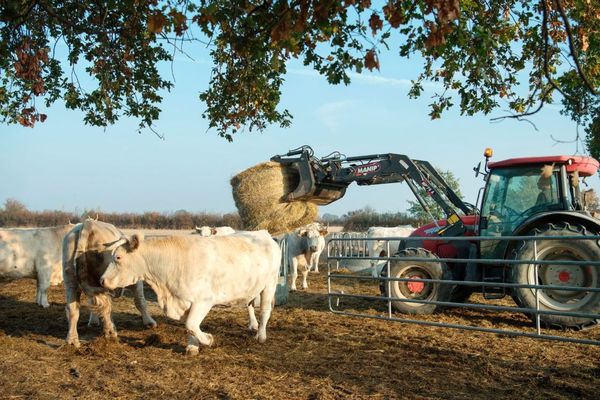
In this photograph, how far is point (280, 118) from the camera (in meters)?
8.58

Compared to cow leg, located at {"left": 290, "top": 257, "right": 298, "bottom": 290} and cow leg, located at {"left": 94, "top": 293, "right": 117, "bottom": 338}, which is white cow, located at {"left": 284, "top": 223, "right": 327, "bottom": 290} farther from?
cow leg, located at {"left": 94, "top": 293, "right": 117, "bottom": 338}

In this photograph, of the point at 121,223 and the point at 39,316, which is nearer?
the point at 39,316

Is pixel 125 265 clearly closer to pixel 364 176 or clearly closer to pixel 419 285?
pixel 419 285

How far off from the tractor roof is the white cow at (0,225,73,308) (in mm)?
7893

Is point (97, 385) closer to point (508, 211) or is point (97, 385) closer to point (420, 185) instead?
point (508, 211)

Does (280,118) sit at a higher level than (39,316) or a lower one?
higher

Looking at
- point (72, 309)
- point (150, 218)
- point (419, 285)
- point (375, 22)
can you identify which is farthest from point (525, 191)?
point (150, 218)

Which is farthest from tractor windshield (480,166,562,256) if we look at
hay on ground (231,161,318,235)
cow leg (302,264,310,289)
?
hay on ground (231,161,318,235)

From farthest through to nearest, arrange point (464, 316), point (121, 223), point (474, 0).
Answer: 1. point (121, 223)
2. point (464, 316)
3. point (474, 0)

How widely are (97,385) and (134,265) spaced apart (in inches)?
63.3

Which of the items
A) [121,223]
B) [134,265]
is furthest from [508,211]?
[121,223]

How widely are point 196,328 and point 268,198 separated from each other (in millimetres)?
8604

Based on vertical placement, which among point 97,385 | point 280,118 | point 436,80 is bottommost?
point 97,385

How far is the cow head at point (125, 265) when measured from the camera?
6637mm
